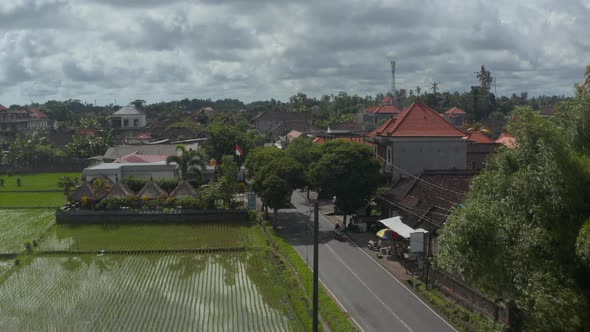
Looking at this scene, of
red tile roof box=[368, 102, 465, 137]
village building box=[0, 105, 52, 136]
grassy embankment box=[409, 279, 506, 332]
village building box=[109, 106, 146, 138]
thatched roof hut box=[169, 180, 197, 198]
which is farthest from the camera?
village building box=[109, 106, 146, 138]

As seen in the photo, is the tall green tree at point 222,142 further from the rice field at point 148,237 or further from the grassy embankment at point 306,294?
the grassy embankment at point 306,294

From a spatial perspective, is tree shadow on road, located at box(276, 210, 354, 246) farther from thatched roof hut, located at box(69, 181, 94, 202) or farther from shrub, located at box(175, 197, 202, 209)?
thatched roof hut, located at box(69, 181, 94, 202)

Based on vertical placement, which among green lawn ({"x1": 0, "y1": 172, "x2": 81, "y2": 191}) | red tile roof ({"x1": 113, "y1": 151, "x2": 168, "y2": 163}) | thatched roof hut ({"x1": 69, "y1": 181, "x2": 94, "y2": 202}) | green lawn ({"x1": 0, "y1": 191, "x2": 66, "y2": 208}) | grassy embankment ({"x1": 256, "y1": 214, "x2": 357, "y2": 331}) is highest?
red tile roof ({"x1": 113, "y1": 151, "x2": 168, "y2": 163})

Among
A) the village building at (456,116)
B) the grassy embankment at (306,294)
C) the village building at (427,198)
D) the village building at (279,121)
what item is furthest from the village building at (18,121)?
the village building at (427,198)

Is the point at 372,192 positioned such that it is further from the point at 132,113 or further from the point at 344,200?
the point at 132,113

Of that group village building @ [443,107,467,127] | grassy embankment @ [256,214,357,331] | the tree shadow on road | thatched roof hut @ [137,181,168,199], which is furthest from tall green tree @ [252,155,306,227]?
village building @ [443,107,467,127]

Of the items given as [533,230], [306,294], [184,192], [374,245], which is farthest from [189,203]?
[533,230]

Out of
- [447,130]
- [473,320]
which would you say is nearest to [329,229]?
[447,130]
